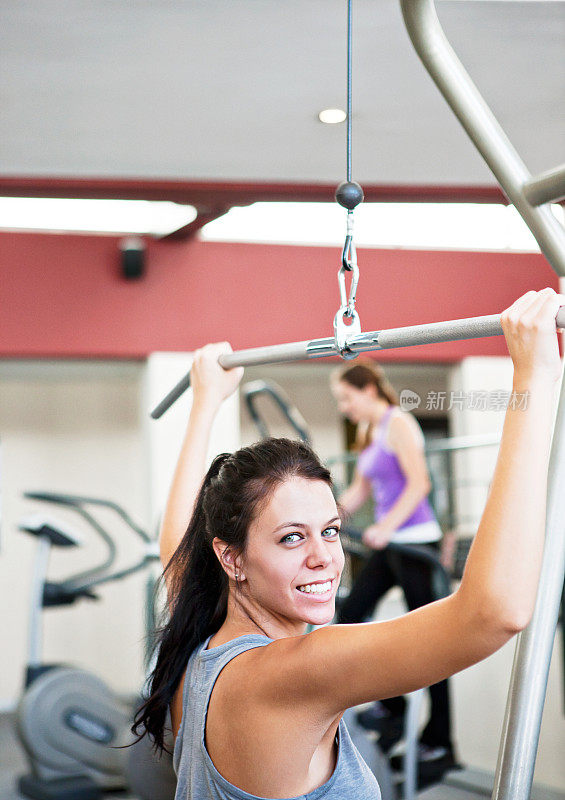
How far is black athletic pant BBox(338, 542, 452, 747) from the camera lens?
3740mm

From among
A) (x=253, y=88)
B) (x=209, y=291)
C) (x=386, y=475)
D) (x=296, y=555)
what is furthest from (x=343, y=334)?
(x=209, y=291)

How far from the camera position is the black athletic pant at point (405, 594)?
12.3ft

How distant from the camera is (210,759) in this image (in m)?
1.18

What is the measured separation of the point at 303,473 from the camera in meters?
1.25

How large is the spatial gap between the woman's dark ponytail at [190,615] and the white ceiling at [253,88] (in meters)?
1.34

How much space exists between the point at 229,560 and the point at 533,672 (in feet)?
1.37

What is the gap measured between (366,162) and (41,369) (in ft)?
12.8

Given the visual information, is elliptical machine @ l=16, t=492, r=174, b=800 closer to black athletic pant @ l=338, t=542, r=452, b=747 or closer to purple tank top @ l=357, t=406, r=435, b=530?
black athletic pant @ l=338, t=542, r=452, b=747

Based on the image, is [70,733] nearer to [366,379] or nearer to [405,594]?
[405,594]

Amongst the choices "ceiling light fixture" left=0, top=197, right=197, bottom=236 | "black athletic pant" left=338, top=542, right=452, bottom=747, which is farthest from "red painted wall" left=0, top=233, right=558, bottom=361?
"black athletic pant" left=338, top=542, right=452, bottom=747

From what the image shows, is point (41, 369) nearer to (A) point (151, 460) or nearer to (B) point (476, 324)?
(A) point (151, 460)

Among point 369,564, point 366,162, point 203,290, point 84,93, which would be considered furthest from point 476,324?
point 203,290

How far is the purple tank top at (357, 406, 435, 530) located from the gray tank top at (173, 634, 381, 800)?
101 inches

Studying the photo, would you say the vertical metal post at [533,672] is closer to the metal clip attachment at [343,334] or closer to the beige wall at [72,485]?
the metal clip attachment at [343,334]
